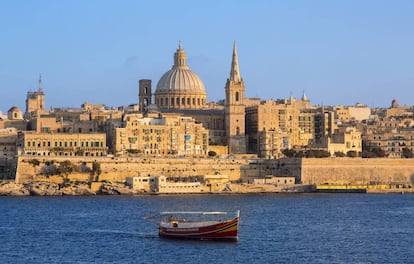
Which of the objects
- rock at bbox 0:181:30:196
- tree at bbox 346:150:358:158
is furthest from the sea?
tree at bbox 346:150:358:158

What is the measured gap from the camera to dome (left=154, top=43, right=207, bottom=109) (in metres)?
88.5

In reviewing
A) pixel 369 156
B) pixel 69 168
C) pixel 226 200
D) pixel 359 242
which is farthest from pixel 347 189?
pixel 359 242

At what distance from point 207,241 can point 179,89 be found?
50129 mm

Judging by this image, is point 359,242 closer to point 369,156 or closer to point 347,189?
point 347,189

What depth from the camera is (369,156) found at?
81000 millimetres

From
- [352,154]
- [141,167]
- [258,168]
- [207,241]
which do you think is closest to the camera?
[207,241]

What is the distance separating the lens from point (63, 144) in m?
74.0

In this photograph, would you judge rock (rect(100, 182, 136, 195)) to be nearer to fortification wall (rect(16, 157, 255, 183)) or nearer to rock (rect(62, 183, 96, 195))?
rock (rect(62, 183, 96, 195))

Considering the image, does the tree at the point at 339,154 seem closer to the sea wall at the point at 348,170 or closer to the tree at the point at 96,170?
the sea wall at the point at 348,170

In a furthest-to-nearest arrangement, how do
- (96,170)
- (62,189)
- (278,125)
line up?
(278,125) → (96,170) → (62,189)

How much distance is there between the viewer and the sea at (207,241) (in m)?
35.2

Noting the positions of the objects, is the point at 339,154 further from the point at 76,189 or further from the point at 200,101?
the point at 76,189

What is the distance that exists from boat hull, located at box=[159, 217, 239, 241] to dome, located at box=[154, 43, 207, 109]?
48.9 metres

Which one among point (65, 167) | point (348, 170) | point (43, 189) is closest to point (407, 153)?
point (348, 170)
